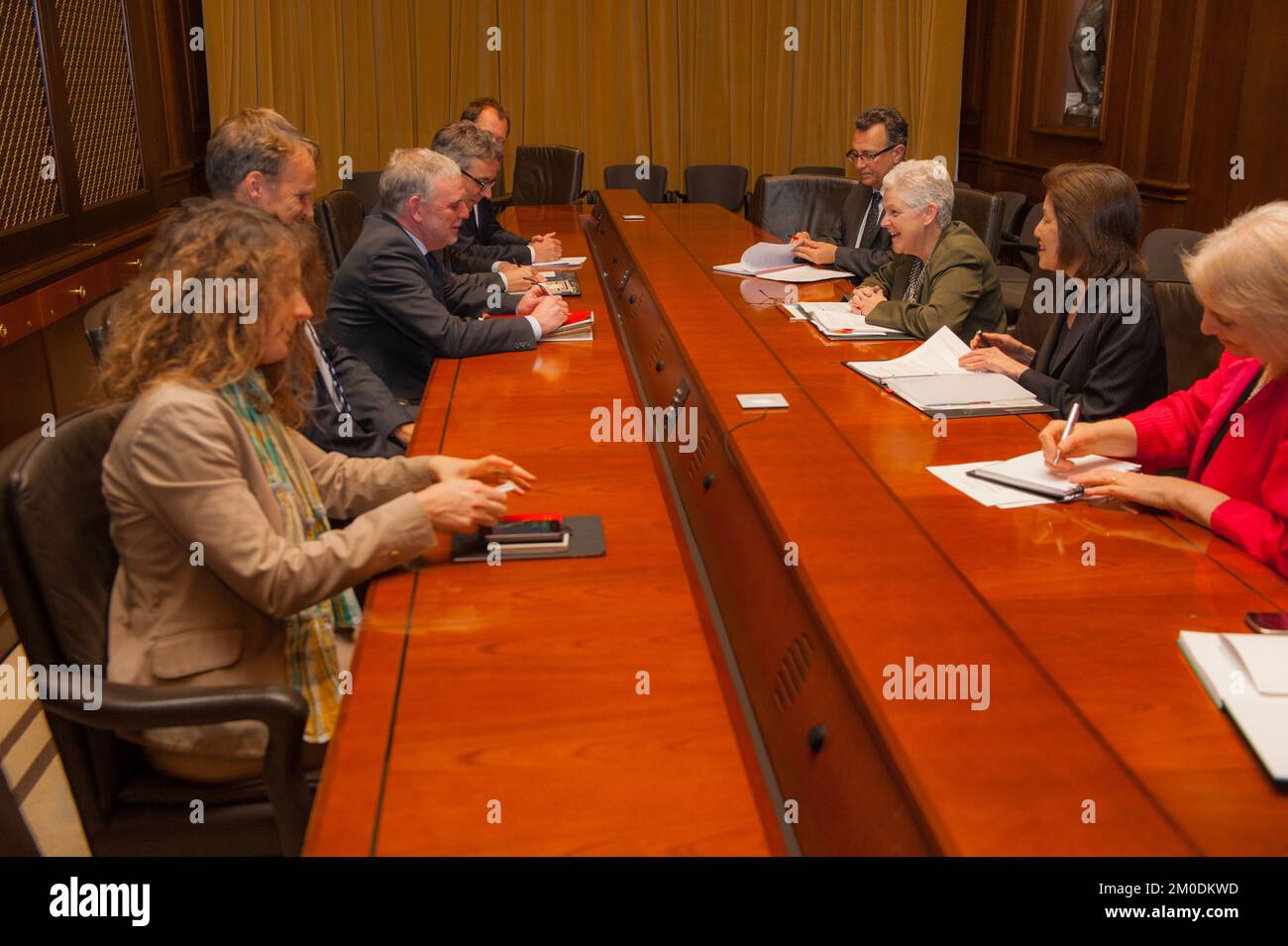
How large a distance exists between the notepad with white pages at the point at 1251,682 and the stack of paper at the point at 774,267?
268cm

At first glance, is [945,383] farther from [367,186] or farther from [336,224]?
[367,186]

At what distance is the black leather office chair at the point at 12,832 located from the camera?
5.32 ft

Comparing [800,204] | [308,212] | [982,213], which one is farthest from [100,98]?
[982,213]

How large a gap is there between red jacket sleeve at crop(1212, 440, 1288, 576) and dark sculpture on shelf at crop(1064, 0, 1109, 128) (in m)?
5.01

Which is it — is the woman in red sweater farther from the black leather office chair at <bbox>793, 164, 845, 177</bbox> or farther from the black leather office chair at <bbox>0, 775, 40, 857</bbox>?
the black leather office chair at <bbox>793, 164, 845, 177</bbox>

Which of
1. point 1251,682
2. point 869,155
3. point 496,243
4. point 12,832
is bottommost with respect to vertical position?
point 12,832

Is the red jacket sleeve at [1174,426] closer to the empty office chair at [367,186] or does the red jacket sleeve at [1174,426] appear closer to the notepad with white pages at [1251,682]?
the notepad with white pages at [1251,682]

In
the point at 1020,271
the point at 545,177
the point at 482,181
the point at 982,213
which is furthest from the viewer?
the point at 545,177

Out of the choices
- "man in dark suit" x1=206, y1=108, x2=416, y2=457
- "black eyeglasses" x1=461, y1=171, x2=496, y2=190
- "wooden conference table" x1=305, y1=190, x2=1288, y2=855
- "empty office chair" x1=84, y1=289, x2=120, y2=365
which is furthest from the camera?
"black eyeglasses" x1=461, y1=171, x2=496, y2=190

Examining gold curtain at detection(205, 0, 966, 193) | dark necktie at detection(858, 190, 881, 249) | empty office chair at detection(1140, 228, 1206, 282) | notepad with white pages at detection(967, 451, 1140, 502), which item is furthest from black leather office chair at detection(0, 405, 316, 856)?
gold curtain at detection(205, 0, 966, 193)

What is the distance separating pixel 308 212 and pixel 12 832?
6.28 ft

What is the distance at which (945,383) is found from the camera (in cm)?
263

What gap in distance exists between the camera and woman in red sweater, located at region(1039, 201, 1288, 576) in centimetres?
180

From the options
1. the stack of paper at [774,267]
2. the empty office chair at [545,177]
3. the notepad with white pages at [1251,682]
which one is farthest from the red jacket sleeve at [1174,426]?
the empty office chair at [545,177]
